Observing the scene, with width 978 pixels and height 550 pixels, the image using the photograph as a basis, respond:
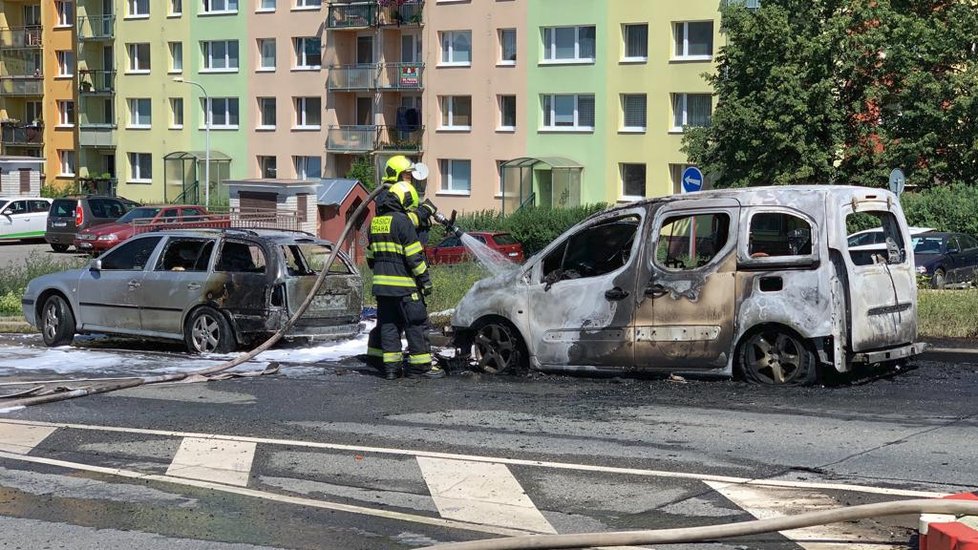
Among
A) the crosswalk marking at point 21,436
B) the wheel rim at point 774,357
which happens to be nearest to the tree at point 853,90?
the wheel rim at point 774,357

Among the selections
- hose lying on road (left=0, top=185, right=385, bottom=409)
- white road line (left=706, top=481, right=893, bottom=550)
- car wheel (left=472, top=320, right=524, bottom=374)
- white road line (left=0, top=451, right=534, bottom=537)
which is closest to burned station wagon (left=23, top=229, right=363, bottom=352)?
→ hose lying on road (left=0, top=185, right=385, bottom=409)

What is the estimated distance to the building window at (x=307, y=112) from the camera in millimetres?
60594

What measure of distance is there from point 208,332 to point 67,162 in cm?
5962

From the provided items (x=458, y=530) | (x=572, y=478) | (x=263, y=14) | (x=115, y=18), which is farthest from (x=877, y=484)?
(x=115, y=18)

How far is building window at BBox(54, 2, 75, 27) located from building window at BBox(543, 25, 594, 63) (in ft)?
98.1

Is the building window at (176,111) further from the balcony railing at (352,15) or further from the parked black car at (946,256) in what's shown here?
the parked black car at (946,256)

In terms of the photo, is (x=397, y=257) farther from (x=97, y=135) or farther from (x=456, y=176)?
(x=97, y=135)

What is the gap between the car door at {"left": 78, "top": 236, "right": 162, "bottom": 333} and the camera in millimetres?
15469

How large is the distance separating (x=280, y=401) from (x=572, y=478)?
12.9ft

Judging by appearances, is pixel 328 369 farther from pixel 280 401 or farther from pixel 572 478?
pixel 572 478

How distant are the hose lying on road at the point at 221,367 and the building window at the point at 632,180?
37.1 meters

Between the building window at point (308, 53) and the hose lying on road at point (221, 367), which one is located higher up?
the building window at point (308, 53)

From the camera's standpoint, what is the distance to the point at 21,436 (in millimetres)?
9594

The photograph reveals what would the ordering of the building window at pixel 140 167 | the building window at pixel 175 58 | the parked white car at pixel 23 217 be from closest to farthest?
the parked white car at pixel 23 217 → the building window at pixel 175 58 → the building window at pixel 140 167
